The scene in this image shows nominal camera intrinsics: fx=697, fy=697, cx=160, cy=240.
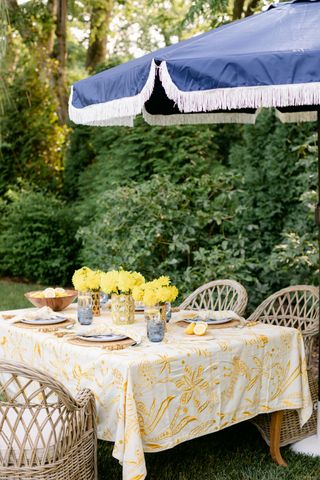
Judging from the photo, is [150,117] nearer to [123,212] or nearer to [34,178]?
[123,212]

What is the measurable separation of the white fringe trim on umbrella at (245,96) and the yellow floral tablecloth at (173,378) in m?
1.12

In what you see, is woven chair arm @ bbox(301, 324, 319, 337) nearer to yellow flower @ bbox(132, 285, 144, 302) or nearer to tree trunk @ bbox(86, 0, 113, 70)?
yellow flower @ bbox(132, 285, 144, 302)

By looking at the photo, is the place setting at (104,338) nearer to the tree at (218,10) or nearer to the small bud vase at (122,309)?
the small bud vase at (122,309)

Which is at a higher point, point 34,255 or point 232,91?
point 232,91

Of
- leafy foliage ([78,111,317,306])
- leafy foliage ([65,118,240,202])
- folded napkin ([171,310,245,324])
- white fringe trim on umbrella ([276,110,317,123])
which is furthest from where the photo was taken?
leafy foliage ([65,118,240,202])

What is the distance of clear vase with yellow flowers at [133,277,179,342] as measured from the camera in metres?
3.34

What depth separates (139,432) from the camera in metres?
2.93

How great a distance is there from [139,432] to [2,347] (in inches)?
47.6

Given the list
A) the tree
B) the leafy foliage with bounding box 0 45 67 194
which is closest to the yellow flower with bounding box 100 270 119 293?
the tree

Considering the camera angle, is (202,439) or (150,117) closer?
(202,439)

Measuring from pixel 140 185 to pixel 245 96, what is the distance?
4.03m

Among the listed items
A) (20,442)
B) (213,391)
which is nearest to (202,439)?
(213,391)

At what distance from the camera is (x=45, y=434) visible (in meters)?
2.90

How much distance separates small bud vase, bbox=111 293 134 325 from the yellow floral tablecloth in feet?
0.23
